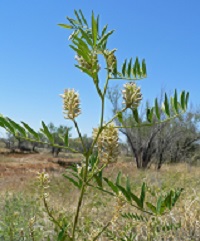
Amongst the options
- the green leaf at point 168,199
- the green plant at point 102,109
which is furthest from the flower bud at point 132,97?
the green leaf at point 168,199

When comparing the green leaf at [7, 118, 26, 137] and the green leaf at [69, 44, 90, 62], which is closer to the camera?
the green leaf at [69, 44, 90, 62]

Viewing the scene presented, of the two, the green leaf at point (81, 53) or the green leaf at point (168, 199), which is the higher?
the green leaf at point (81, 53)

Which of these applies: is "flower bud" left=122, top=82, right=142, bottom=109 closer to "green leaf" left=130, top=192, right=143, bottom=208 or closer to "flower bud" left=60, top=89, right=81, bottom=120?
"flower bud" left=60, top=89, right=81, bottom=120

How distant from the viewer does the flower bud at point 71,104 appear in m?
0.69

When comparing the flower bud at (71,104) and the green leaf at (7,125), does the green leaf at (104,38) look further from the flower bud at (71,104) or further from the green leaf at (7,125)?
the green leaf at (7,125)

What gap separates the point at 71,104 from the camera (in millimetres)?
693

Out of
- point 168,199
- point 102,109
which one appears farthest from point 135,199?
point 102,109

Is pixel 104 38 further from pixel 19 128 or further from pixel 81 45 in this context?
pixel 19 128

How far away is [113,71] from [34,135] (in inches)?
9.3

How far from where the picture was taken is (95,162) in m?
0.77

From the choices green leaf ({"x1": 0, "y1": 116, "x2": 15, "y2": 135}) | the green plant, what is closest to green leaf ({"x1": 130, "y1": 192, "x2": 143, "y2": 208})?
the green plant

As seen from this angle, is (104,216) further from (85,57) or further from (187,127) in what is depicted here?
(187,127)

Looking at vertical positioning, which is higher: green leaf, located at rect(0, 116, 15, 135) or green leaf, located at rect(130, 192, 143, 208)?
green leaf, located at rect(0, 116, 15, 135)

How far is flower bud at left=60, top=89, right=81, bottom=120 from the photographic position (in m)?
0.69
